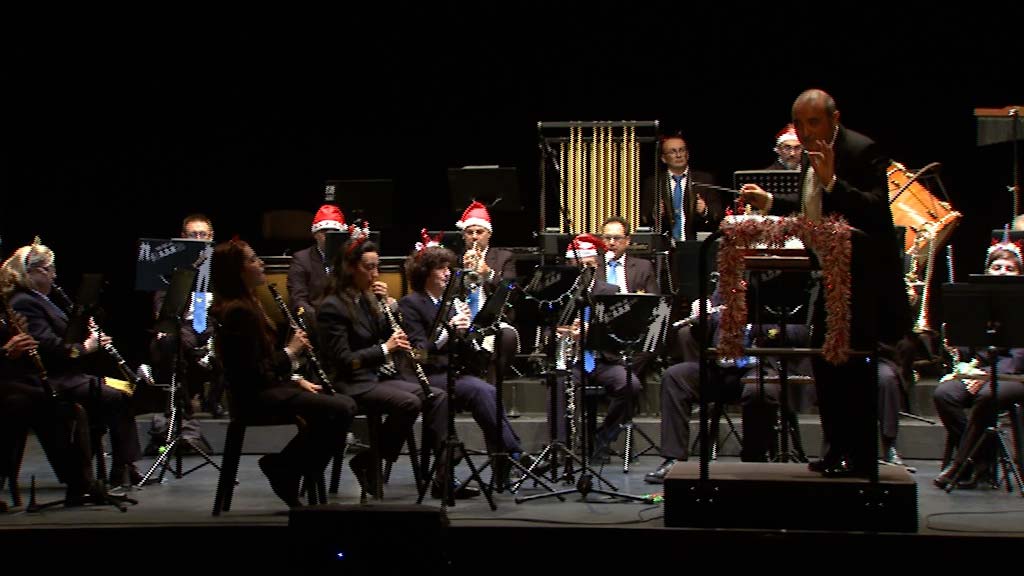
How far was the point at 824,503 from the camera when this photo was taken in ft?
17.1

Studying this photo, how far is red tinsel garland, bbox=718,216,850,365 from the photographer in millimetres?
5070

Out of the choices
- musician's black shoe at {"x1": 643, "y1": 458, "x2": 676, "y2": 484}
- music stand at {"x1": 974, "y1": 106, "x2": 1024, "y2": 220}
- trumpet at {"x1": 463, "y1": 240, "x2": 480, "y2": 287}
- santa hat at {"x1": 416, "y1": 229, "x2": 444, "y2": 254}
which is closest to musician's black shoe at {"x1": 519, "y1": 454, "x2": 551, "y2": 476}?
musician's black shoe at {"x1": 643, "y1": 458, "x2": 676, "y2": 484}

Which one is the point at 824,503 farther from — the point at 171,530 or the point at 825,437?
the point at 171,530

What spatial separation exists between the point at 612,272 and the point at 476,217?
3.54 ft

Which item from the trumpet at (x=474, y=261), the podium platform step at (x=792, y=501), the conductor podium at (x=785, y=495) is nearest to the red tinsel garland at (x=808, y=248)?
the conductor podium at (x=785, y=495)

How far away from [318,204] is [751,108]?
399cm

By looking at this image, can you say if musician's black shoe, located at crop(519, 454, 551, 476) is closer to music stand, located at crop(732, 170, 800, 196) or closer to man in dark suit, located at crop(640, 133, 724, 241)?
music stand, located at crop(732, 170, 800, 196)

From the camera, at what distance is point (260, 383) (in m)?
6.41


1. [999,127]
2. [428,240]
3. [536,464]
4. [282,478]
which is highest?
[999,127]

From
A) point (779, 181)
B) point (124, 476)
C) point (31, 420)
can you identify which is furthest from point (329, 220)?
point (779, 181)

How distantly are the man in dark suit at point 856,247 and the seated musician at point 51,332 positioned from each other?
12.9 ft

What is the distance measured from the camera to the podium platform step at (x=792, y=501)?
514 cm

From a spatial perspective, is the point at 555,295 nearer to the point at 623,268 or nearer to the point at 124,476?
the point at 623,268

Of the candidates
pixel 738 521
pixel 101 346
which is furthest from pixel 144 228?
pixel 738 521
